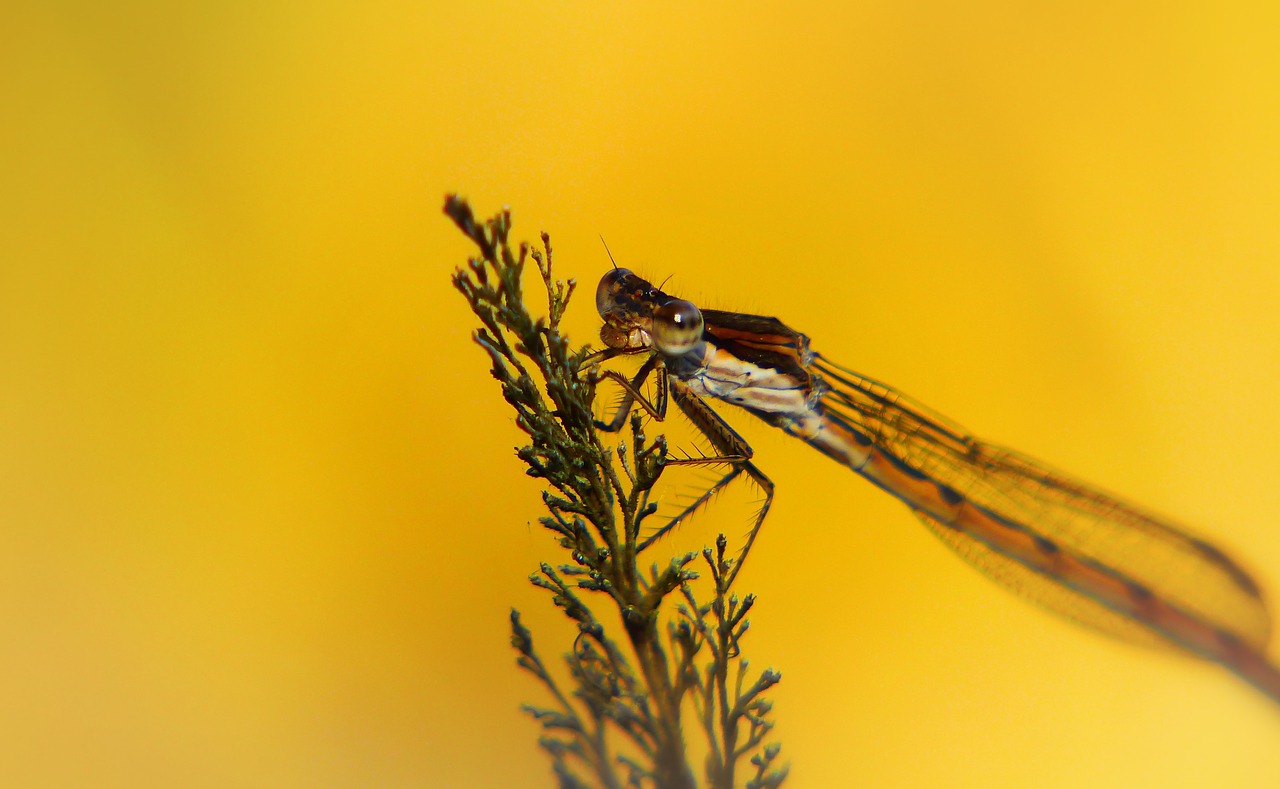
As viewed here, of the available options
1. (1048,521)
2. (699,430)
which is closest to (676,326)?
(699,430)

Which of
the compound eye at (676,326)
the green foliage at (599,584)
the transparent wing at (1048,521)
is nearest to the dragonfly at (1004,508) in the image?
the transparent wing at (1048,521)

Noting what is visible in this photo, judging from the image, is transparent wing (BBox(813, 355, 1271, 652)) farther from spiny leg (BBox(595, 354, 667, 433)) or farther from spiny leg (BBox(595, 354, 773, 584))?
spiny leg (BBox(595, 354, 667, 433))

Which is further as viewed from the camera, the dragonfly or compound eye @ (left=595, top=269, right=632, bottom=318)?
the dragonfly

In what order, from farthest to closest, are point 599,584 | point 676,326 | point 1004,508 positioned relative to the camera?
point 1004,508 < point 676,326 < point 599,584

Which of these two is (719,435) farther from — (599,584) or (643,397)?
(599,584)

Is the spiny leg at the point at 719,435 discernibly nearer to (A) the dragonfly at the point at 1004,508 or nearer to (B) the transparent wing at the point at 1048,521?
(A) the dragonfly at the point at 1004,508

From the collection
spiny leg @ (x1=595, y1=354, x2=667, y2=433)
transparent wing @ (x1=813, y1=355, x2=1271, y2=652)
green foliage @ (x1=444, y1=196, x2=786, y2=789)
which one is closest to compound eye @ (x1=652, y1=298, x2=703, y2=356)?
spiny leg @ (x1=595, y1=354, x2=667, y2=433)
